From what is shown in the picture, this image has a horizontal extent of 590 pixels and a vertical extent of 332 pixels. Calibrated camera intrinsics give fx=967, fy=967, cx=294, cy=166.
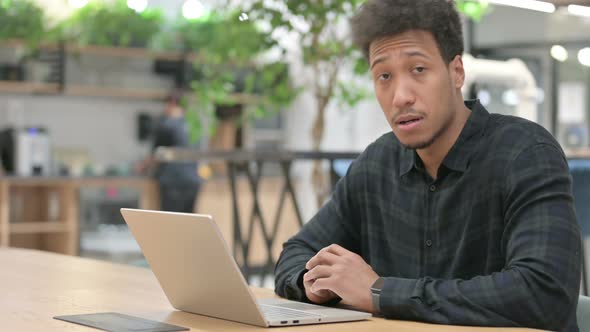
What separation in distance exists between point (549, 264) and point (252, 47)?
3387mm

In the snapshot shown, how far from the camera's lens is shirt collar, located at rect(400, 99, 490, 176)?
162 cm

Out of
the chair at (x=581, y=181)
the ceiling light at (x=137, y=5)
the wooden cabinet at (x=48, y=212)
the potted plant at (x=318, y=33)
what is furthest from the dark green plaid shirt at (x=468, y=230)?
the ceiling light at (x=137, y=5)

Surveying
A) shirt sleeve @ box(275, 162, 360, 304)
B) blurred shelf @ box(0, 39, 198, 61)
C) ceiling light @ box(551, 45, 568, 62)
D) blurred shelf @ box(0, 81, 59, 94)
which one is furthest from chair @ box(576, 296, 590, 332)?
blurred shelf @ box(0, 81, 59, 94)

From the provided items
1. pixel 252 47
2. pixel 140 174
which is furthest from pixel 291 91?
pixel 140 174

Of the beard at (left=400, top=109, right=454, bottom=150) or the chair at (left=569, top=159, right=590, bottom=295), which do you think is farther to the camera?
the chair at (left=569, top=159, right=590, bottom=295)

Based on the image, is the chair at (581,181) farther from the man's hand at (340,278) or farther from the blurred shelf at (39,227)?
the blurred shelf at (39,227)

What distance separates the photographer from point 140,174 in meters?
7.51

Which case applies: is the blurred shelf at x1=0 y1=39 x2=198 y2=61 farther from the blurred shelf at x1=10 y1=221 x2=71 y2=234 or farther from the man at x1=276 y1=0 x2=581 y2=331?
the man at x1=276 y1=0 x2=581 y2=331

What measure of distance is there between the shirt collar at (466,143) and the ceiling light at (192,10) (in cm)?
665

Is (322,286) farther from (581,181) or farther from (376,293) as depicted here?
(581,181)

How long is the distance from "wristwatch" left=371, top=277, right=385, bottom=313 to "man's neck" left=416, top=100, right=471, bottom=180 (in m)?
0.30

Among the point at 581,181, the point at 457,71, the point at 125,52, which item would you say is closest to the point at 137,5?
the point at 125,52

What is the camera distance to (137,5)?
7801mm

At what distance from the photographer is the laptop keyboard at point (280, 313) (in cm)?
131
